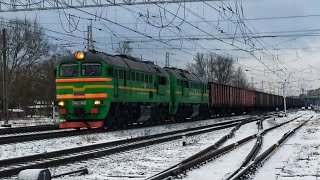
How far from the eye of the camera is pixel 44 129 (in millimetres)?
28219

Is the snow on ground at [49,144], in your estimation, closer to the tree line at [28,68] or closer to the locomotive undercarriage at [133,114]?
the locomotive undercarriage at [133,114]

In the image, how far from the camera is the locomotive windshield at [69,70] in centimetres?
2417

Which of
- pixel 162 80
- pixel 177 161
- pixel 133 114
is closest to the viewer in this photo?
pixel 177 161

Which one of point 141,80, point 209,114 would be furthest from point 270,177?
point 209,114

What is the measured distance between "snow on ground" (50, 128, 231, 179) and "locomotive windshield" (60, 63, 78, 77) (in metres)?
8.16

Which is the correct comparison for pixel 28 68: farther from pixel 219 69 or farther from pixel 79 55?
pixel 219 69

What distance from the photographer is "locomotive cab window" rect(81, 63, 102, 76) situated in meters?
24.0

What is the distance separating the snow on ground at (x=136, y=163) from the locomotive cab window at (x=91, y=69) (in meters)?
7.52

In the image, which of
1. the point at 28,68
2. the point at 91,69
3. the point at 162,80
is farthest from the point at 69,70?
the point at 28,68

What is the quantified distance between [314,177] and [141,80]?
18.7 metres

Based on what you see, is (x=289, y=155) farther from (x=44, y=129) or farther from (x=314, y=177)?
(x=44, y=129)

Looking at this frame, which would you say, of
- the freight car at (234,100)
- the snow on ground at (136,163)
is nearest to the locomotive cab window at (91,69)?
the snow on ground at (136,163)

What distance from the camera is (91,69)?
24125mm

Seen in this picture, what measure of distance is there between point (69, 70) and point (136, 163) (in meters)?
12.4
